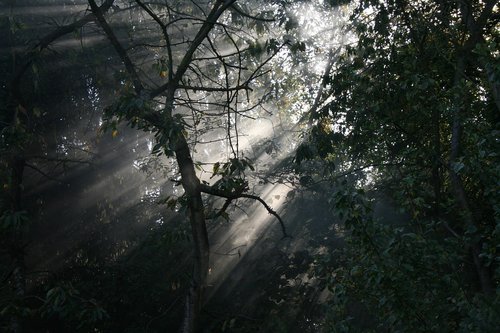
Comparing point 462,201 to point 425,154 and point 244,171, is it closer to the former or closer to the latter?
point 425,154

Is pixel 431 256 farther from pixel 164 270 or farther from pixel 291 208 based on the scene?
pixel 291 208

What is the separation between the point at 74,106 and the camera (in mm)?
8891

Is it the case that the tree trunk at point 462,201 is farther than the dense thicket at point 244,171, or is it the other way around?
the tree trunk at point 462,201

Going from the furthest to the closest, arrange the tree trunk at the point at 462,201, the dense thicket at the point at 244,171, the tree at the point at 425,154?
the tree trunk at the point at 462,201 → the dense thicket at the point at 244,171 → the tree at the point at 425,154

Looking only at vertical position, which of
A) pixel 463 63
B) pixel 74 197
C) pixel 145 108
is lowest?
pixel 463 63

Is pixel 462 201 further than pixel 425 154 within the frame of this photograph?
No

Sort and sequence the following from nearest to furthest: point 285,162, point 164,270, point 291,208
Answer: point 164,270
point 285,162
point 291,208

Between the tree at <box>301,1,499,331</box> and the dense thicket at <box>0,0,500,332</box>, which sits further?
the dense thicket at <box>0,0,500,332</box>

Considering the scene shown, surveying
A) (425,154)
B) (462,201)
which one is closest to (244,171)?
(425,154)

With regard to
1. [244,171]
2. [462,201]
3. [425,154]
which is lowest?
[462,201]

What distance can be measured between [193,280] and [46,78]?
6.07m

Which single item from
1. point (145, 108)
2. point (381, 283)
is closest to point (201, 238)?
point (145, 108)

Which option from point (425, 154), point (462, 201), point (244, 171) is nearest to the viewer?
point (462, 201)

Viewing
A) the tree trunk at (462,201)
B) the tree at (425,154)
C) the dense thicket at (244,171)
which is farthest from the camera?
Answer: the tree trunk at (462,201)
